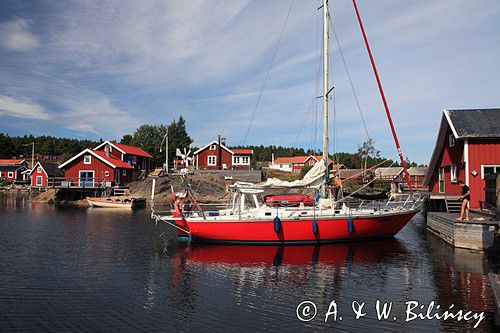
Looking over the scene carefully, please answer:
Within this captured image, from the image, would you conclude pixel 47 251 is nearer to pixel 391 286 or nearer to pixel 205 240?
pixel 205 240

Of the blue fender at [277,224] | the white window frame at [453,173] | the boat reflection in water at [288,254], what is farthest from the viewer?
the white window frame at [453,173]

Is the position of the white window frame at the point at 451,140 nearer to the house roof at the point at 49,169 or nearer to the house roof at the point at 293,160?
the house roof at the point at 49,169

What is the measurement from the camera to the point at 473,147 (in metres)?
20.2

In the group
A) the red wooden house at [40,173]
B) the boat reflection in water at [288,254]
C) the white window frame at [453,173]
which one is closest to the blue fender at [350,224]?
the boat reflection in water at [288,254]

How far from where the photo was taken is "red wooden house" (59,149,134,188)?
146ft

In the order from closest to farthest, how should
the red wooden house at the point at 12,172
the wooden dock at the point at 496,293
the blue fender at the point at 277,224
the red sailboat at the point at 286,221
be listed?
the wooden dock at the point at 496,293 → the blue fender at the point at 277,224 → the red sailboat at the point at 286,221 → the red wooden house at the point at 12,172

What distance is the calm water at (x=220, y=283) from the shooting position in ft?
27.7

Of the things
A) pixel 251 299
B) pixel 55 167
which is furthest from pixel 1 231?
pixel 55 167

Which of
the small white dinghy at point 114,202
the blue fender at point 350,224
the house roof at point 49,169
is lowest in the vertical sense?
the small white dinghy at point 114,202

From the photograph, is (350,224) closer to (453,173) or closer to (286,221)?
(286,221)

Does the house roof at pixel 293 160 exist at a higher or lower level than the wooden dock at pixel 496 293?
higher

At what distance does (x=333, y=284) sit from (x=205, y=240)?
8260mm

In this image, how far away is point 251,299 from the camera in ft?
32.8

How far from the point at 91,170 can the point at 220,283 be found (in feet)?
131
